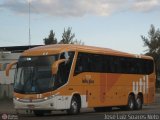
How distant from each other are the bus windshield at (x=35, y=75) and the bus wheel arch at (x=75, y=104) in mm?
1926

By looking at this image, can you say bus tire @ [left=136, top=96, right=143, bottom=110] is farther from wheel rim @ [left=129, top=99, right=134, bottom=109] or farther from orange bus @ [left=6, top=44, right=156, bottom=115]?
orange bus @ [left=6, top=44, right=156, bottom=115]

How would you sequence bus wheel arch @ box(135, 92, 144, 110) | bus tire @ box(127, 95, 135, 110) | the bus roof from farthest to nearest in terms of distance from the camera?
bus wheel arch @ box(135, 92, 144, 110), bus tire @ box(127, 95, 135, 110), the bus roof

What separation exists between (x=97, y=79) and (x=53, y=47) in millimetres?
3838

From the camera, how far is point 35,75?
28.3 metres

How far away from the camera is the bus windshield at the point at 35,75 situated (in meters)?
28.0

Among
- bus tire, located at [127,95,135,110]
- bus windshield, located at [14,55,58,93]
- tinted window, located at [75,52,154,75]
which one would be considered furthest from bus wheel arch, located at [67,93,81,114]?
bus tire, located at [127,95,135,110]

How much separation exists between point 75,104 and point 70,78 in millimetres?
1498

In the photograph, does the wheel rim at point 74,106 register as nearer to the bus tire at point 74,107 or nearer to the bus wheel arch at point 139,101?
the bus tire at point 74,107

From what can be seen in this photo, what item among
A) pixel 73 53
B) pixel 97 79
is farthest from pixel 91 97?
pixel 73 53

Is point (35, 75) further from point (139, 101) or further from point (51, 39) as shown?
point (51, 39)

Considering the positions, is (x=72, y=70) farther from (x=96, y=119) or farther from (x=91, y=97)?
(x=96, y=119)

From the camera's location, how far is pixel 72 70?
2916 cm

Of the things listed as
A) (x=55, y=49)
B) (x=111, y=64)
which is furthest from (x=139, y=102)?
(x=55, y=49)

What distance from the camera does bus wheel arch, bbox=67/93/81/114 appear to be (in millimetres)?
29128
